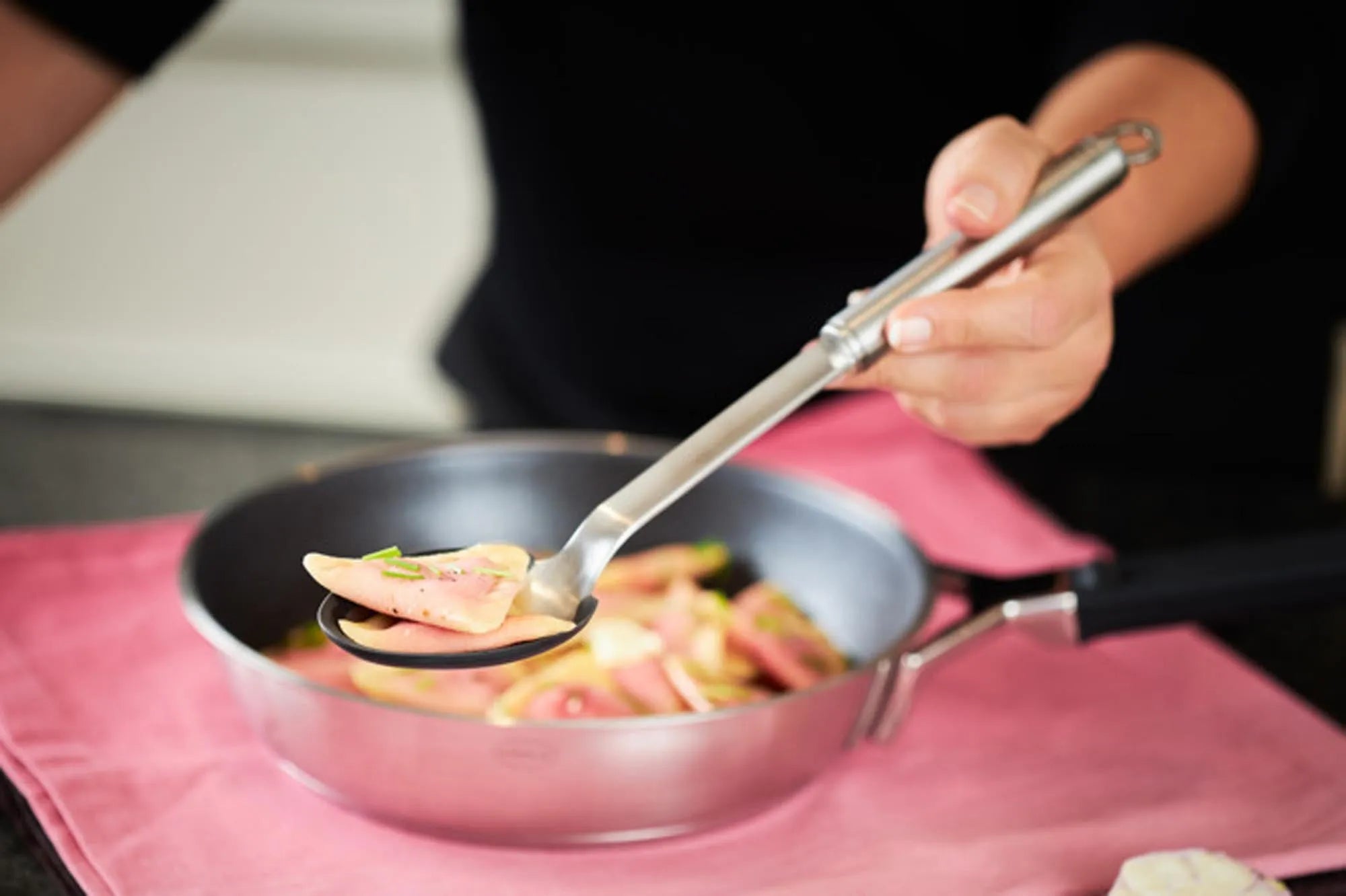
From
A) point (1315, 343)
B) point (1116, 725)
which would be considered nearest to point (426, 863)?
point (1116, 725)

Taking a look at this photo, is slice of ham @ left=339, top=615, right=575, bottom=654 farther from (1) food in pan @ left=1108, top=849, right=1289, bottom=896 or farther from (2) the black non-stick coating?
(1) food in pan @ left=1108, top=849, right=1289, bottom=896

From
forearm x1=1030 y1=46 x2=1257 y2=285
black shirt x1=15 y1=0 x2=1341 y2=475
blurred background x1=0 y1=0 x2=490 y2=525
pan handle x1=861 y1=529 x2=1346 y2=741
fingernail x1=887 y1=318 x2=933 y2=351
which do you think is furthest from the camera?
blurred background x1=0 y1=0 x2=490 y2=525

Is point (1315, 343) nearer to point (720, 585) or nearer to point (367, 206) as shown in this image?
point (720, 585)

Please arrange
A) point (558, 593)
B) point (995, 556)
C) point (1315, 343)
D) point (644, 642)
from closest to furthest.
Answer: point (558, 593) < point (644, 642) < point (995, 556) < point (1315, 343)

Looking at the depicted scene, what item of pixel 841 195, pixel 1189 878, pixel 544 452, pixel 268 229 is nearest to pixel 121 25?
pixel 544 452

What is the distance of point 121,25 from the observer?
0.88 metres

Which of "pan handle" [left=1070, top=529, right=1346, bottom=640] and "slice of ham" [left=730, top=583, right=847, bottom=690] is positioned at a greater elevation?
"pan handle" [left=1070, top=529, right=1346, bottom=640]

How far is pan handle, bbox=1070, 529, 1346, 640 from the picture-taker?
69cm

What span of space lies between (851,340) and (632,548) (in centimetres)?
31

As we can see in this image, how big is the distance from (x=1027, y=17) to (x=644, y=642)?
2.19 feet

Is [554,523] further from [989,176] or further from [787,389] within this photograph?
[989,176]

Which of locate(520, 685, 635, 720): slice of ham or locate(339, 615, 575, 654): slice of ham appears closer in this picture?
locate(339, 615, 575, 654): slice of ham

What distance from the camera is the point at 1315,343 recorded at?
1285mm

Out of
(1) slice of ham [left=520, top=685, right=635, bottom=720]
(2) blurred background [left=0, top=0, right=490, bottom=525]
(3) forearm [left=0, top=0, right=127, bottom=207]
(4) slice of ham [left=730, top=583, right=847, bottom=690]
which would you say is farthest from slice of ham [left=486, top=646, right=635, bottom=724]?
(2) blurred background [left=0, top=0, right=490, bottom=525]
